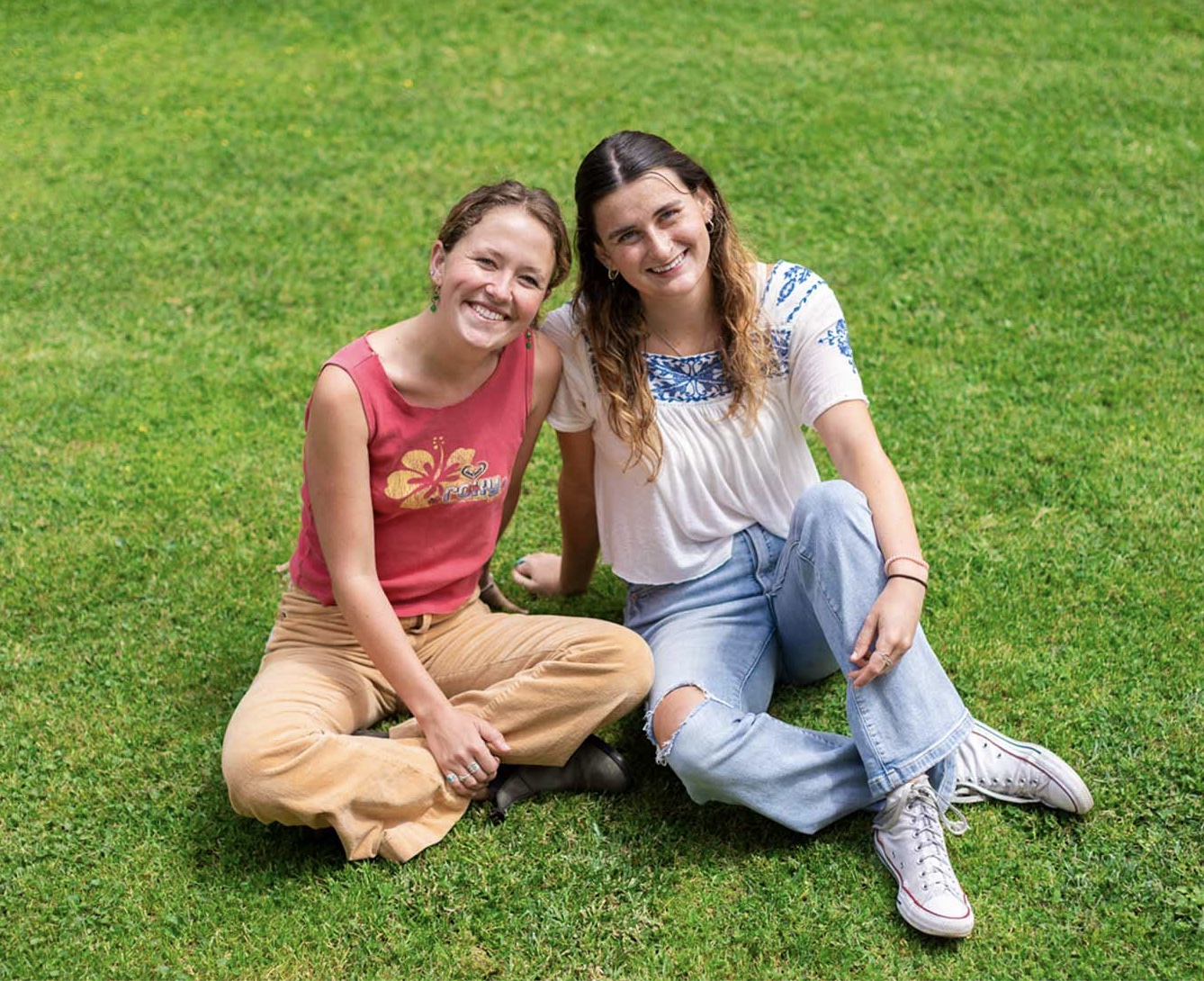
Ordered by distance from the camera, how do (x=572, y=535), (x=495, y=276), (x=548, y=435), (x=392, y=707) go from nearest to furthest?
(x=495, y=276) → (x=392, y=707) → (x=572, y=535) → (x=548, y=435)

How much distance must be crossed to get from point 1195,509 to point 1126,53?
478 centimetres

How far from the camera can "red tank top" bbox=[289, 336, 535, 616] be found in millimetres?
3238

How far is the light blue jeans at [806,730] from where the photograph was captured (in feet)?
9.96

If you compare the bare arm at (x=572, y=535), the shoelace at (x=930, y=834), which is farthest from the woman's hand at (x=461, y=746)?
the shoelace at (x=930, y=834)

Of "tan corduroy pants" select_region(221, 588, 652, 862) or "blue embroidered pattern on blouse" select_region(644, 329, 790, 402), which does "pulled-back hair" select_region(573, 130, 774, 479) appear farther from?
"tan corduroy pants" select_region(221, 588, 652, 862)

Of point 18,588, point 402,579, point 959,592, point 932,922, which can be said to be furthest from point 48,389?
point 932,922

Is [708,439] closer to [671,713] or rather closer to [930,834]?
[671,713]

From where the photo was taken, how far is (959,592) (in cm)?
417

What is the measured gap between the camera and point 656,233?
10.6ft

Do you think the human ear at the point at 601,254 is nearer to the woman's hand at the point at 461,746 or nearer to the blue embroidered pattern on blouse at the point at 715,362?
the blue embroidered pattern on blouse at the point at 715,362

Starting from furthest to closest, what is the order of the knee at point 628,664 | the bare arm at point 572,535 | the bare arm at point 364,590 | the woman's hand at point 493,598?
1. the woman's hand at point 493,598
2. the bare arm at point 572,535
3. the knee at point 628,664
4. the bare arm at point 364,590

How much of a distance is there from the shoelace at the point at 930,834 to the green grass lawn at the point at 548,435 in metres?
0.11

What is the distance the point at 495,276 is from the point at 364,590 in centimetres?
87

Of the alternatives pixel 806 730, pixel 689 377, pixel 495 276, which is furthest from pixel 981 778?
pixel 495 276
